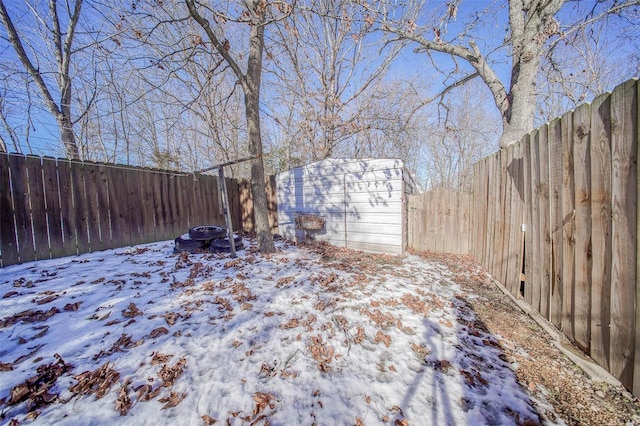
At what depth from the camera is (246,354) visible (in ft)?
6.05

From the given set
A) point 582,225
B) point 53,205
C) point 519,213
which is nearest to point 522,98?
point 519,213

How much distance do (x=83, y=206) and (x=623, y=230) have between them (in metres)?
7.50

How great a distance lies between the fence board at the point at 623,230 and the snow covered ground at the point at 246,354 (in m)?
0.65

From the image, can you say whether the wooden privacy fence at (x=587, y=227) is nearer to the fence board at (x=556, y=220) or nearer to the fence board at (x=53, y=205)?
the fence board at (x=556, y=220)

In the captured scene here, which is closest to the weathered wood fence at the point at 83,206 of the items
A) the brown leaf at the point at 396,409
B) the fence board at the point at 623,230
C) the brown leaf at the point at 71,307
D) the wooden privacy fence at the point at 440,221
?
the brown leaf at the point at 71,307

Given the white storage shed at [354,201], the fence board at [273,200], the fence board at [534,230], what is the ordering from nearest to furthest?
the fence board at [534,230], the white storage shed at [354,201], the fence board at [273,200]

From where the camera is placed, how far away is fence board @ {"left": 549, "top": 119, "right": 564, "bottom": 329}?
82.1 inches

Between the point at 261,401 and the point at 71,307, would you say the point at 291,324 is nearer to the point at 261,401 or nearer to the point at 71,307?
the point at 261,401

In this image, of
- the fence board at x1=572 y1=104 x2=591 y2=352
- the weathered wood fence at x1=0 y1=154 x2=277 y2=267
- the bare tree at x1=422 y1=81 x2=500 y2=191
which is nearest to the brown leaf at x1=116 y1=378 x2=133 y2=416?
the fence board at x1=572 y1=104 x2=591 y2=352

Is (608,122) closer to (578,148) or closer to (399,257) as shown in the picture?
(578,148)

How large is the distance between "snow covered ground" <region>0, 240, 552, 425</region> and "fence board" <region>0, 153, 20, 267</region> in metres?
0.95

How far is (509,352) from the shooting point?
1932 mm

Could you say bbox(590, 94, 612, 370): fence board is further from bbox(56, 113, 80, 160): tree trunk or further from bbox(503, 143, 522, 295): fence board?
bbox(56, 113, 80, 160): tree trunk

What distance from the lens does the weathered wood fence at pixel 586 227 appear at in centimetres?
144
